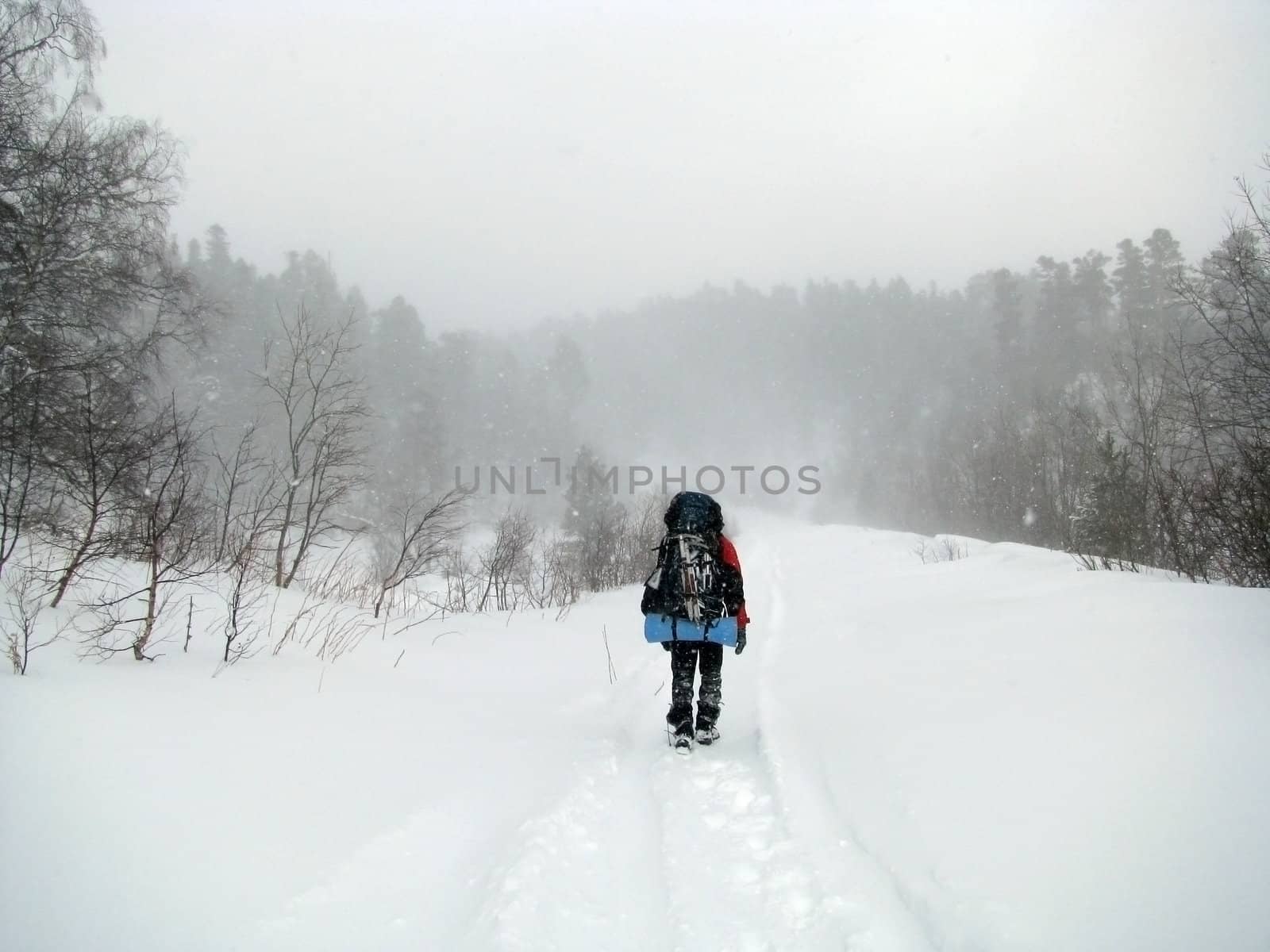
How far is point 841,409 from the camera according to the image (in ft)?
275

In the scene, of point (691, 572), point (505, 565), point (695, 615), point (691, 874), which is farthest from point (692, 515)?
point (505, 565)

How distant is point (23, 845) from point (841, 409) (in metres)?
→ 88.7

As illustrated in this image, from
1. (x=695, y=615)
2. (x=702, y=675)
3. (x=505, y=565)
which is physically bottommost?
(x=505, y=565)

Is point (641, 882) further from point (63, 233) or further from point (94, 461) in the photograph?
point (63, 233)

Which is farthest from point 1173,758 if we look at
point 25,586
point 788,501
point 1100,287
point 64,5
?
point 788,501

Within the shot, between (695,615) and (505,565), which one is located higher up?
(695,615)

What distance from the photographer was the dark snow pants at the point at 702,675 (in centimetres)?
425

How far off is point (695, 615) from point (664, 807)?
131 centimetres

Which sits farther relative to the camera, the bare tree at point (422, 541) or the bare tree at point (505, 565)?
the bare tree at point (505, 565)

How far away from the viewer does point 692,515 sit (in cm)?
446

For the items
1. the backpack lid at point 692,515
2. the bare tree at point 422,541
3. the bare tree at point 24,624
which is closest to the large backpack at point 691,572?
the backpack lid at point 692,515

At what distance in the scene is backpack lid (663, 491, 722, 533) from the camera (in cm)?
444

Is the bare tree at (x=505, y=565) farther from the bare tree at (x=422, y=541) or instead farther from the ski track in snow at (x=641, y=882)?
the ski track in snow at (x=641, y=882)

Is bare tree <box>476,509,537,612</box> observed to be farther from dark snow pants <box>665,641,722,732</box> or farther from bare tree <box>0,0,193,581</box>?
dark snow pants <box>665,641,722,732</box>
